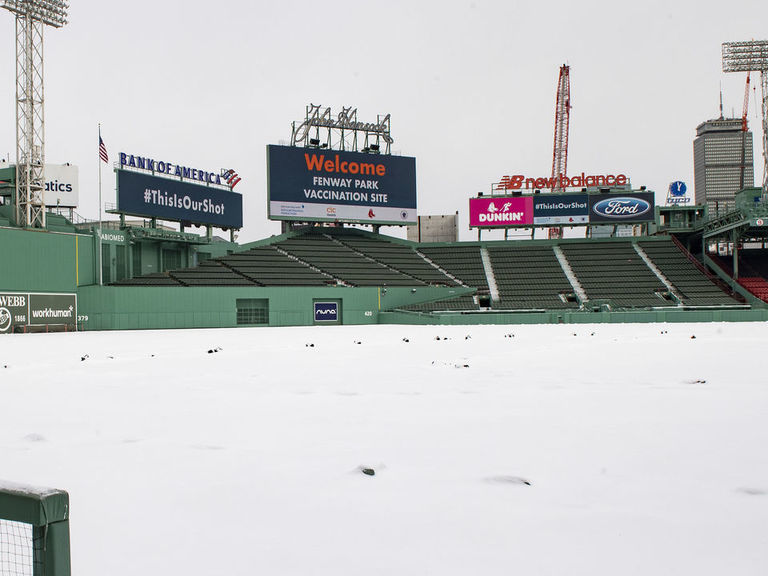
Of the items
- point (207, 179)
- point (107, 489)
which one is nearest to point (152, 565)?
point (107, 489)

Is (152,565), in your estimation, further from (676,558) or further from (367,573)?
(676,558)

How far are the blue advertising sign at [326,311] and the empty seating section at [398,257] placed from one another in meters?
10.6

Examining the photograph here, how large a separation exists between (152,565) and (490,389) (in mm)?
8338

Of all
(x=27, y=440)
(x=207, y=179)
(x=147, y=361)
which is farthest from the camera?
(x=207, y=179)

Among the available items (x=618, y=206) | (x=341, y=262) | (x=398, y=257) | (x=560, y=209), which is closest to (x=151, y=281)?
(x=341, y=262)

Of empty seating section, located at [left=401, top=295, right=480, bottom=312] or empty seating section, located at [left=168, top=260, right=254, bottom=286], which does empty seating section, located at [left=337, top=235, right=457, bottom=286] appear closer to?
empty seating section, located at [left=401, top=295, right=480, bottom=312]

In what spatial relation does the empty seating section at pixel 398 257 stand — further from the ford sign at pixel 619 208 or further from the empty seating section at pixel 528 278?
the ford sign at pixel 619 208

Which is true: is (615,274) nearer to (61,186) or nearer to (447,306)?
(447,306)

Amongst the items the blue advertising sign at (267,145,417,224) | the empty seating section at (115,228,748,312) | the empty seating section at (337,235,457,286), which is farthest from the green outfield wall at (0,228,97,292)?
the empty seating section at (337,235,457,286)

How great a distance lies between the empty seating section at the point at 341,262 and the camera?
58.2 metres

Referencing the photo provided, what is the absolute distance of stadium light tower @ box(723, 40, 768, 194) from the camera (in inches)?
2372

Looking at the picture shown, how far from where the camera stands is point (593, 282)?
199 feet

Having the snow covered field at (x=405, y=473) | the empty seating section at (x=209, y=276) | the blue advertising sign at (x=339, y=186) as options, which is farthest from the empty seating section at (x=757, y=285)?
the snow covered field at (x=405, y=473)

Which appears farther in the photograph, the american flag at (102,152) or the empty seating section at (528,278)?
the empty seating section at (528,278)
